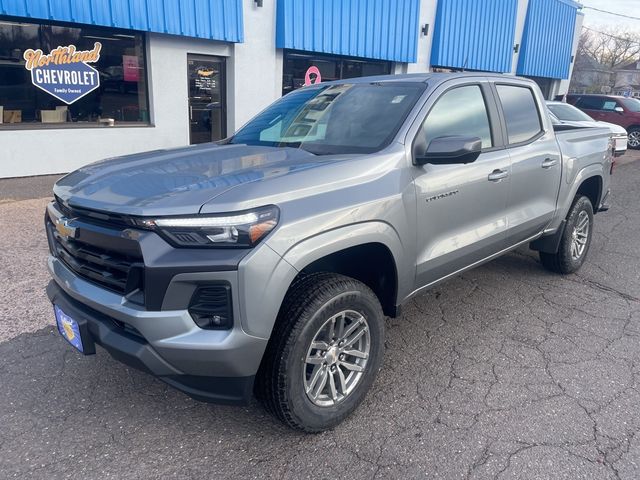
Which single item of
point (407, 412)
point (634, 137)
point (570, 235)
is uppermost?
point (570, 235)

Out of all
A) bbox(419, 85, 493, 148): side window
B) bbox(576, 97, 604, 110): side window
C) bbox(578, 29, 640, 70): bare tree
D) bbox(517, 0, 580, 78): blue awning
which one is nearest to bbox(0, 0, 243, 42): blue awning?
bbox(419, 85, 493, 148): side window

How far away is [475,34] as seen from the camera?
55.1 feet

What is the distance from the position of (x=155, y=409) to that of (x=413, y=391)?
4.90 ft

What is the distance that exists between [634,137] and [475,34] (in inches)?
268

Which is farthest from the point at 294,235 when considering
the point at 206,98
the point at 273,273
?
the point at 206,98

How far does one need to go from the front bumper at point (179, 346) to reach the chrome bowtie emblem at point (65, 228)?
33 centimetres

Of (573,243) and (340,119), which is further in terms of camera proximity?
(573,243)

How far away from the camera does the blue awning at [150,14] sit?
797cm

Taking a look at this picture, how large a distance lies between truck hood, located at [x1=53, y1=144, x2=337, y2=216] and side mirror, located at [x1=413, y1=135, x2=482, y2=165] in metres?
0.54

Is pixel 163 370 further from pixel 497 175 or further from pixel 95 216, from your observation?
pixel 497 175

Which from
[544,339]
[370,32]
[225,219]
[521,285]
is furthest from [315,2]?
[225,219]

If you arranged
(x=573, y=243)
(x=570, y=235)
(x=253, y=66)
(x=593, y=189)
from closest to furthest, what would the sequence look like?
(x=570, y=235) → (x=573, y=243) → (x=593, y=189) → (x=253, y=66)

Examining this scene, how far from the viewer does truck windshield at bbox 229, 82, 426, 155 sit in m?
3.12

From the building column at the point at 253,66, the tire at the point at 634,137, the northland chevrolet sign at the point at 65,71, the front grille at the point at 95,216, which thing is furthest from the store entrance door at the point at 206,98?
the tire at the point at 634,137
